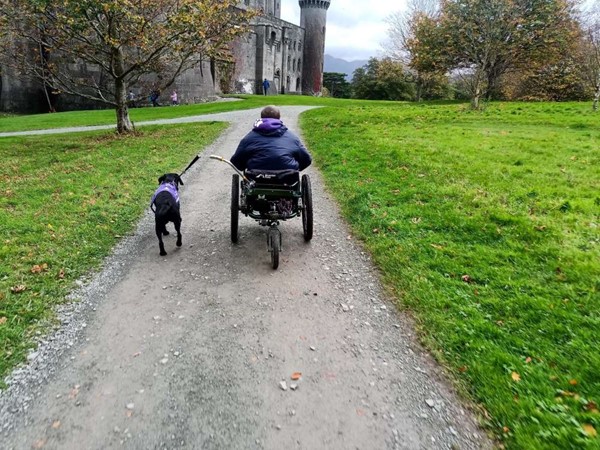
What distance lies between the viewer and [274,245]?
Answer: 4.99 metres

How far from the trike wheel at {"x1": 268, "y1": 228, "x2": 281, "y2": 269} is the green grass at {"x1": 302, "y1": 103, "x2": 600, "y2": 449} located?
4.61 ft

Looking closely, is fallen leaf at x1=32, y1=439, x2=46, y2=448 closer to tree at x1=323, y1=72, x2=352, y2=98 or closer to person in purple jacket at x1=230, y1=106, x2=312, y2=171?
person in purple jacket at x1=230, y1=106, x2=312, y2=171

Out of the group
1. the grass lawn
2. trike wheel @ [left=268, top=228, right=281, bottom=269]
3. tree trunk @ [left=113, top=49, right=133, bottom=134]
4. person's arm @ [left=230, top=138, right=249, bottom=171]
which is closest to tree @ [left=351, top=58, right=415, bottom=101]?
tree trunk @ [left=113, top=49, right=133, bottom=134]

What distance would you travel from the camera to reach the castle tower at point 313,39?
216 ft

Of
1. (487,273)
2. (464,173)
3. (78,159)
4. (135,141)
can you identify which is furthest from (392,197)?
(135,141)

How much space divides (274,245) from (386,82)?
54.8 metres

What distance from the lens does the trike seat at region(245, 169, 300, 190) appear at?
5055mm

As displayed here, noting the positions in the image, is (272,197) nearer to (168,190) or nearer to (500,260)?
(168,190)

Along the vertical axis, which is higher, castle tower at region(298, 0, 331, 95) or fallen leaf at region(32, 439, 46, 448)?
castle tower at region(298, 0, 331, 95)

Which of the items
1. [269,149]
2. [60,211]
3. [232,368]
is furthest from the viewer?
[60,211]

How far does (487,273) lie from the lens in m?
4.73

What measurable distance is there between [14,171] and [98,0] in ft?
20.7

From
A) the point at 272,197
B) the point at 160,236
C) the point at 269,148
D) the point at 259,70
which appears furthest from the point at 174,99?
the point at 272,197

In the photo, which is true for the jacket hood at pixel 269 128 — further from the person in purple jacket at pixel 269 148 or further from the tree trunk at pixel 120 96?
the tree trunk at pixel 120 96
